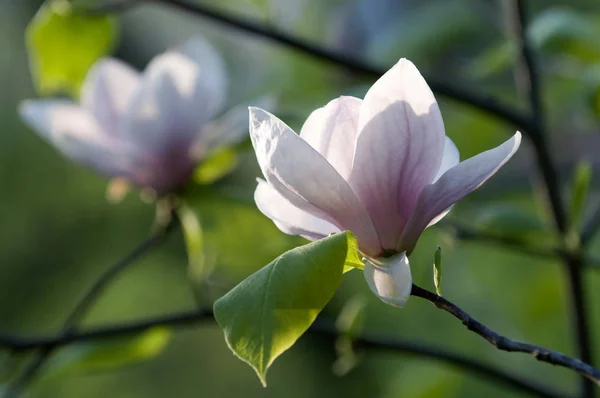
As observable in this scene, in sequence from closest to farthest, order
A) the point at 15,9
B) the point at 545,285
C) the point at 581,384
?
the point at 581,384, the point at 545,285, the point at 15,9

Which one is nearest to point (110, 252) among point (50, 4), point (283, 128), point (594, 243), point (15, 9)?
point (15, 9)

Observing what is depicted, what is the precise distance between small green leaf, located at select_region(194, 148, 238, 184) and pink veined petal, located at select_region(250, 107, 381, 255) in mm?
332

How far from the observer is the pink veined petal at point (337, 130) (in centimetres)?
37

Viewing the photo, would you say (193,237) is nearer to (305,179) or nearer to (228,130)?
(228,130)

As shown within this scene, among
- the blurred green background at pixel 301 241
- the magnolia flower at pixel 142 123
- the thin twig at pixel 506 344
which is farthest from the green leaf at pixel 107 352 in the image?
the thin twig at pixel 506 344

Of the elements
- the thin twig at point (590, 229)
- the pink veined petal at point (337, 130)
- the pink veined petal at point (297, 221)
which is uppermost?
the pink veined petal at point (337, 130)

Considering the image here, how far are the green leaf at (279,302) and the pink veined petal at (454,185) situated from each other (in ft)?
0.17

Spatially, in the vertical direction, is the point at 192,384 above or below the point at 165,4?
below

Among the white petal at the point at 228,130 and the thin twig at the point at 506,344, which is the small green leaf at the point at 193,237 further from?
the thin twig at the point at 506,344

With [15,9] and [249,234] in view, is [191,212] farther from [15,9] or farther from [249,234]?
[15,9]

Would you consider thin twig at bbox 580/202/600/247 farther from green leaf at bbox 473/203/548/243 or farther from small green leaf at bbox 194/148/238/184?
small green leaf at bbox 194/148/238/184

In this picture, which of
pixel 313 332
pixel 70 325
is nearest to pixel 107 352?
pixel 70 325

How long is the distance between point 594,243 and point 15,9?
333 centimetres

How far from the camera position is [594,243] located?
1104 millimetres
